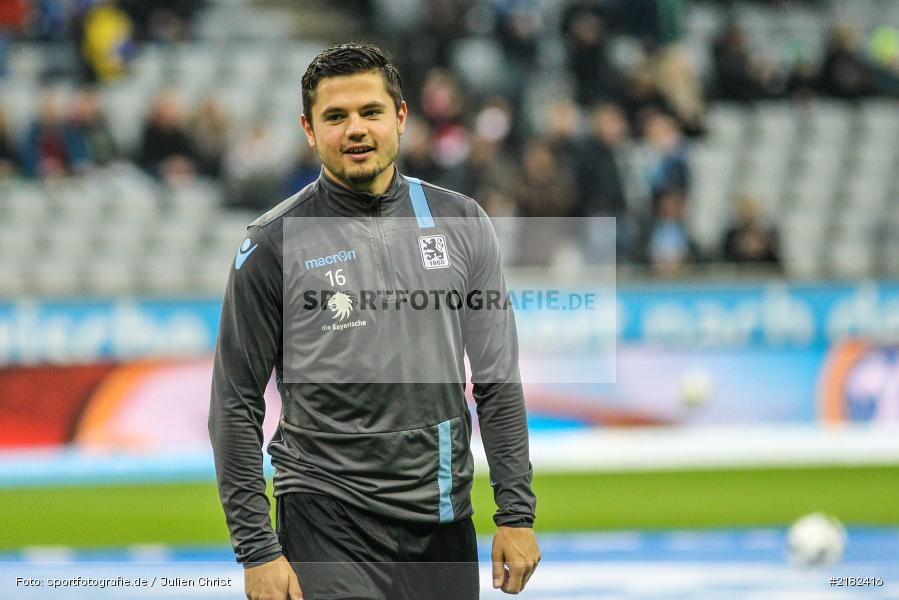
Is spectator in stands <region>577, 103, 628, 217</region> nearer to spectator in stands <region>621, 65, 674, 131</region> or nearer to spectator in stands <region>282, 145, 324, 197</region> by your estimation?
spectator in stands <region>621, 65, 674, 131</region>

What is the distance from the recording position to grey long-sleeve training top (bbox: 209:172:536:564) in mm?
3256

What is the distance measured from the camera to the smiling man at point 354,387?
3268 millimetres

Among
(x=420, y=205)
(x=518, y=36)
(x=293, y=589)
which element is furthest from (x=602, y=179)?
(x=293, y=589)

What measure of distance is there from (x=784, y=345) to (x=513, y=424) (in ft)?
21.0

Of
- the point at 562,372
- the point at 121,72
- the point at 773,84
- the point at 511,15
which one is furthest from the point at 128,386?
the point at 773,84

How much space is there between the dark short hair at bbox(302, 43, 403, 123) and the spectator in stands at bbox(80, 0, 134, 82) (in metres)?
9.22

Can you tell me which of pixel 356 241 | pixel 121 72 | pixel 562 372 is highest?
pixel 121 72

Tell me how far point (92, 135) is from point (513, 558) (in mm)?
8508

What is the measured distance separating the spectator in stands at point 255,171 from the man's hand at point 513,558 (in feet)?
25.3

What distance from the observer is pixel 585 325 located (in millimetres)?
9289

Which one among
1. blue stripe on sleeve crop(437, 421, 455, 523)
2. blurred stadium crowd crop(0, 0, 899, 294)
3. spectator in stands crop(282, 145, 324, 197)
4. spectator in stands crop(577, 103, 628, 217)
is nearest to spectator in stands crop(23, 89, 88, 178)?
blurred stadium crowd crop(0, 0, 899, 294)

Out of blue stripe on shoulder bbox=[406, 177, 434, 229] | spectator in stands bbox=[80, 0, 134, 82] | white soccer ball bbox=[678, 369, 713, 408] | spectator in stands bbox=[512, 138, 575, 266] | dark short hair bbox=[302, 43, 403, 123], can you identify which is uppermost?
spectator in stands bbox=[80, 0, 134, 82]

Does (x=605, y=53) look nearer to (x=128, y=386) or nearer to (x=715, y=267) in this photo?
(x=715, y=267)

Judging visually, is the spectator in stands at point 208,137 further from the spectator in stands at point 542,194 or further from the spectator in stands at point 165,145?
the spectator in stands at point 542,194
